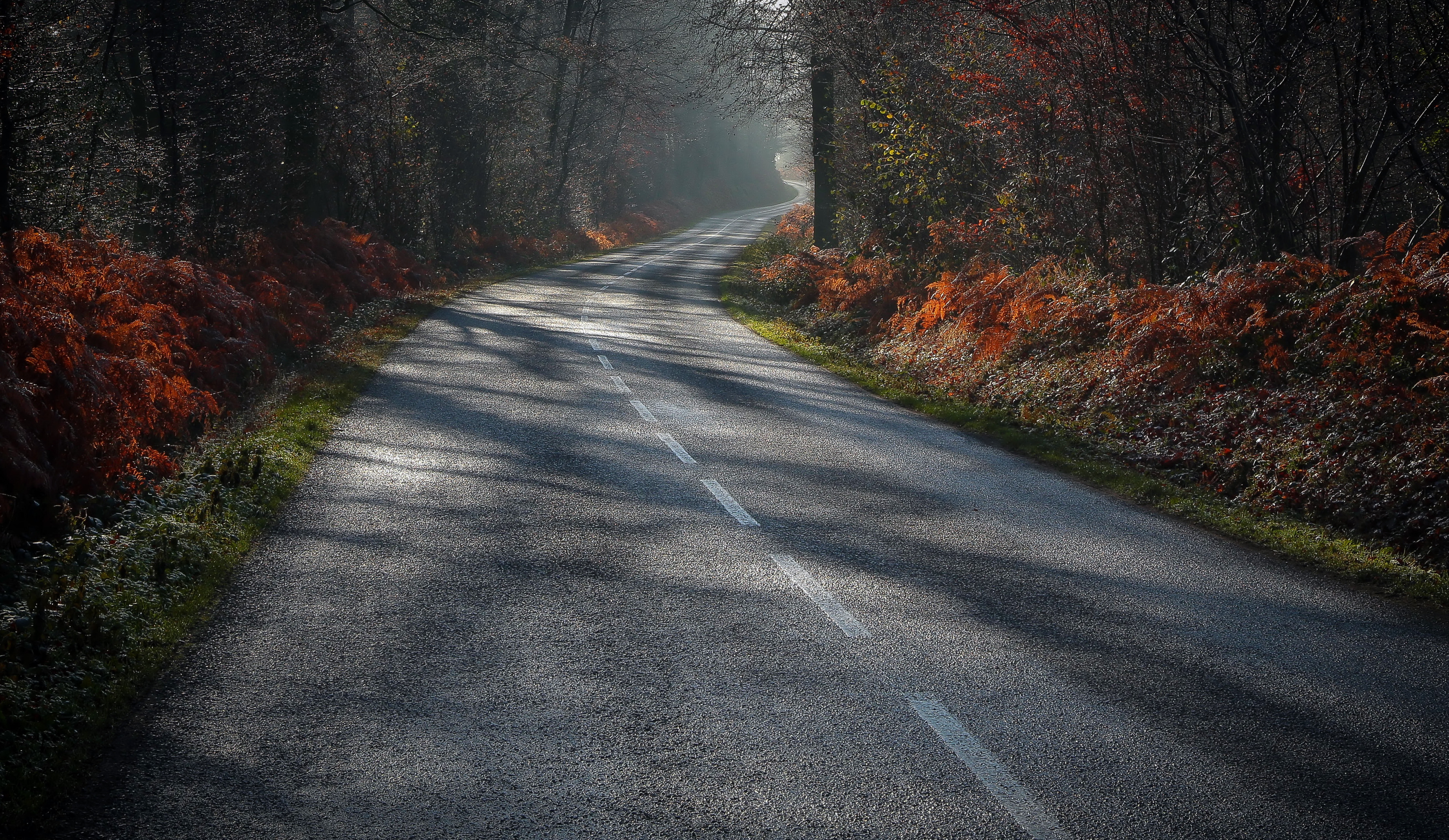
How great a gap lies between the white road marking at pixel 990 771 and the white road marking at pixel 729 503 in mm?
3030

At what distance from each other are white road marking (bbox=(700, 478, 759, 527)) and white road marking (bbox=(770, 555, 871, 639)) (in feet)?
2.77

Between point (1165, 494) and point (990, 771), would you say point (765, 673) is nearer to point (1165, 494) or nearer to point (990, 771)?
point (990, 771)

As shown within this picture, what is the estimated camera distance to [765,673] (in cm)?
516

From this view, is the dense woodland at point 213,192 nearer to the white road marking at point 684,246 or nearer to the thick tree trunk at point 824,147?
the thick tree trunk at point 824,147

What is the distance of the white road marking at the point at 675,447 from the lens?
32.2ft

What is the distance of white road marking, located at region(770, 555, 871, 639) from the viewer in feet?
18.8

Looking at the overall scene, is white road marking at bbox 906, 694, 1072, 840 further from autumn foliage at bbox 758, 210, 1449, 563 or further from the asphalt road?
autumn foliage at bbox 758, 210, 1449, 563

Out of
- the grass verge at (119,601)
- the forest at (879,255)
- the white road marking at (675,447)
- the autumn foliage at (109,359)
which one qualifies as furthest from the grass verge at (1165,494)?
the autumn foliage at (109,359)

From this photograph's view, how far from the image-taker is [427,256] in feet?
97.0

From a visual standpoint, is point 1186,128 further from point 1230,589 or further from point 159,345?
point 159,345

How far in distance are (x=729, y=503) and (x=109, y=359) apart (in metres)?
5.03

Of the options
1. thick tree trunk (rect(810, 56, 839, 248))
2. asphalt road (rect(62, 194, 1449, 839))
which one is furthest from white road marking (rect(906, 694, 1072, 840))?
thick tree trunk (rect(810, 56, 839, 248))

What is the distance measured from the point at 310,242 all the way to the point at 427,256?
7.87 m

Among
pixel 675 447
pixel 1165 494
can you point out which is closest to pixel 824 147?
pixel 675 447
